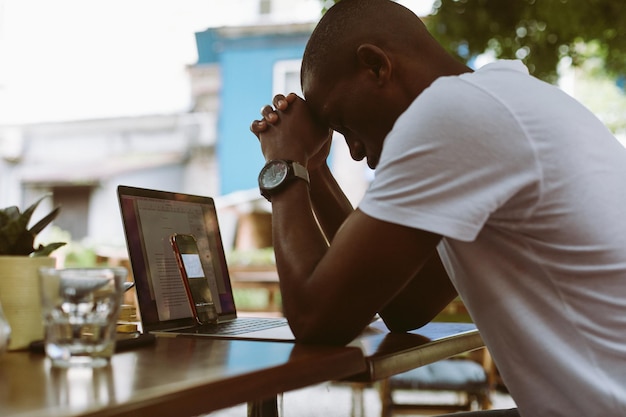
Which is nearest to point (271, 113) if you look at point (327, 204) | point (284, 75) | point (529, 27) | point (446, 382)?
point (327, 204)

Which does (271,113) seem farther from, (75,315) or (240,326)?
(75,315)

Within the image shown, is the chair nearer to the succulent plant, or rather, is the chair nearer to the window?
the succulent plant

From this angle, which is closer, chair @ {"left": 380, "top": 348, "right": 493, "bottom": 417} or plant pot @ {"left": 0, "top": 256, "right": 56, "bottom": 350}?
plant pot @ {"left": 0, "top": 256, "right": 56, "bottom": 350}

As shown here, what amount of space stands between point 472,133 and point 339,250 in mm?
251

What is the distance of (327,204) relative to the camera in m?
1.60

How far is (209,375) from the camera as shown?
0.77 m

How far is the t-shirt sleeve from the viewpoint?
3.23 feet

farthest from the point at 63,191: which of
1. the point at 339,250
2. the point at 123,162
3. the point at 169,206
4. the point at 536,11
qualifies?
the point at 339,250

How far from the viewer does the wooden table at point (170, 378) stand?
2.06 ft

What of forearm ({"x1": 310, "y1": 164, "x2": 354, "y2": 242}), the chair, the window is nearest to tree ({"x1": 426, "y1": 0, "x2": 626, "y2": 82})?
the chair

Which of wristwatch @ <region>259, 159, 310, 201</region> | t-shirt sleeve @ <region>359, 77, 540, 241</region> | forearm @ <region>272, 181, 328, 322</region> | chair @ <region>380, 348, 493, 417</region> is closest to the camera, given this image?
t-shirt sleeve @ <region>359, 77, 540, 241</region>

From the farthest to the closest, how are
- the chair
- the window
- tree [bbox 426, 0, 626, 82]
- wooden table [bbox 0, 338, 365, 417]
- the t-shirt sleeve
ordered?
the window < tree [bbox 426, 0, 626, 82] < the chair < the t-shirt sleeve < wooden table [bbox 0, 338, 365, 417]

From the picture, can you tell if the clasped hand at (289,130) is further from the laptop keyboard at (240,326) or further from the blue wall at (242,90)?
the blue wall at (242,90)

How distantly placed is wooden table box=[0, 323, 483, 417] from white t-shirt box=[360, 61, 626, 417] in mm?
200
